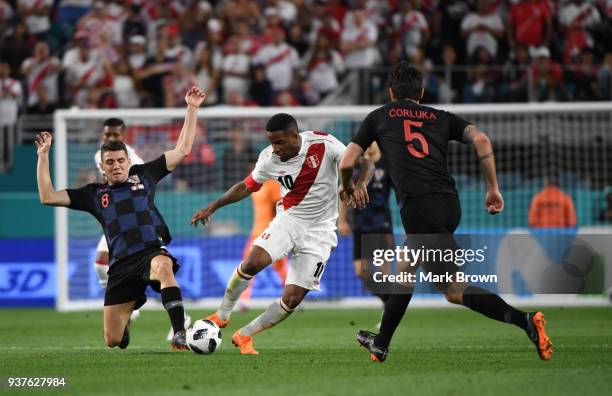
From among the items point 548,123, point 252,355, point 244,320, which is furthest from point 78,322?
point 548,123

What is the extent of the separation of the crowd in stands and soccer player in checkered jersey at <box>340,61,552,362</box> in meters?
10.4

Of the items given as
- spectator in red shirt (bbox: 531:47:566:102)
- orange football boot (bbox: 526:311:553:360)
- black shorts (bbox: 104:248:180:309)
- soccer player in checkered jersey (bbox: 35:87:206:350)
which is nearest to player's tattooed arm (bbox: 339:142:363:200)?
soccer player in checkered jersey (bbox: 35:87:206:350)

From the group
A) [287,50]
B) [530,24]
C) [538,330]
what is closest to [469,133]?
[538,330]

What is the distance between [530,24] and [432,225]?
516 inches

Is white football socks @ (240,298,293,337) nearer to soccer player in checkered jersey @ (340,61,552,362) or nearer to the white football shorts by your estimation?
the white football shorts

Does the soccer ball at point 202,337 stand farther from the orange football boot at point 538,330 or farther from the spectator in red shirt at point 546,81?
the spectator in red shirt at point 546,81

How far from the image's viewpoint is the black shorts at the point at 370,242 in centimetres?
1371

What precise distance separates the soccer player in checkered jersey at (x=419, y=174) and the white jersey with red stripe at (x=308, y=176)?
127cm

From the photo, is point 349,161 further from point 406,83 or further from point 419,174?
point 406,83

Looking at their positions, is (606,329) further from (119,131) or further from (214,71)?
(214,71)

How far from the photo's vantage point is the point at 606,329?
1200 centimetres

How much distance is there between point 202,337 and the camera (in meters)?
8.80

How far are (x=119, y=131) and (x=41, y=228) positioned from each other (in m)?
6.68

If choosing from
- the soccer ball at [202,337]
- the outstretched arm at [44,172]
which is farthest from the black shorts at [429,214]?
the outstretched arm at [44,172]
